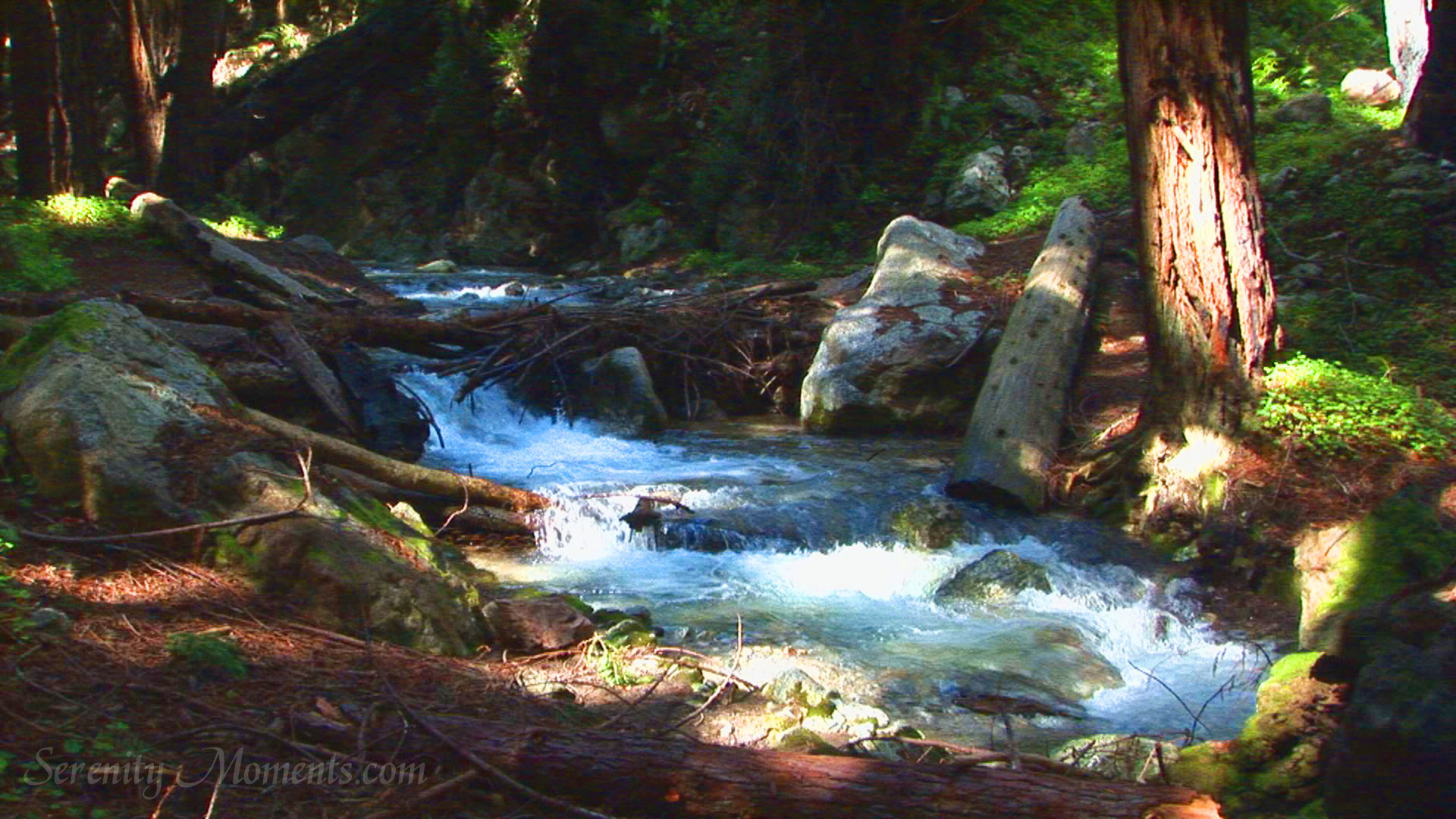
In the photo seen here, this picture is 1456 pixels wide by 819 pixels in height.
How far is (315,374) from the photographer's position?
331 inches

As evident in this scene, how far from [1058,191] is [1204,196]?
22.8 feet

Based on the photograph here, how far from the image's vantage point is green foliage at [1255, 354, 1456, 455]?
698 centimetres

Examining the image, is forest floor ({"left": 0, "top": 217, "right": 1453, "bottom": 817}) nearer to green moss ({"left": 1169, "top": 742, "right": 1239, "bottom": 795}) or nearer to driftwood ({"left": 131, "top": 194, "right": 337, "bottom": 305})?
green moss ({"left": 1169, "top": 742, "right": 1239, "bottom": 795})

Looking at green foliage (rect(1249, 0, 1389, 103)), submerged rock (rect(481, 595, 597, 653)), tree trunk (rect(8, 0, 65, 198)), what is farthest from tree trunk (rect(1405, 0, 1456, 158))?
tree trunk (rect(8, 0, 65, 198))

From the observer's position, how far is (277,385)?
8.16 meters

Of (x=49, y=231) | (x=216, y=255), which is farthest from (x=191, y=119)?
(x=216, y=255)

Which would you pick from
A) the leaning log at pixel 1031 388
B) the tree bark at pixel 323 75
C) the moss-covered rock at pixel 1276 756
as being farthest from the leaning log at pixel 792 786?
the tree bark at pixel 323 75

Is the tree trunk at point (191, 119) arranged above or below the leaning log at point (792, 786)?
above

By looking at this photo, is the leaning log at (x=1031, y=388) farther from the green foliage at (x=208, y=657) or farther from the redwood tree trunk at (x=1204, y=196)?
the green foliage at (x=208, y=657)

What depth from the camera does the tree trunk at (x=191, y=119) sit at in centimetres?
1722

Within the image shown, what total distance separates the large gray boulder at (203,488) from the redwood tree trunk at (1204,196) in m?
4.62

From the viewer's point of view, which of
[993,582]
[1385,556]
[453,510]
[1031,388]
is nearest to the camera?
[1385,556]

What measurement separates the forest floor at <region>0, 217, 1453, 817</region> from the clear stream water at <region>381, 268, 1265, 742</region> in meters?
0.75

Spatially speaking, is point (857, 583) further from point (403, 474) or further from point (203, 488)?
point (203, 488)
